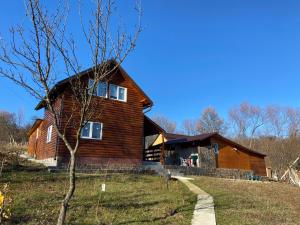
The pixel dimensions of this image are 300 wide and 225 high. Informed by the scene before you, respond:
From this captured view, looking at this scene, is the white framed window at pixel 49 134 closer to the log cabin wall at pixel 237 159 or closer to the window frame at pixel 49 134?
the window frame at pixel 49 134

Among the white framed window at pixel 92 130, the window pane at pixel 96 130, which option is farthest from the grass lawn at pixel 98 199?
the window pane at pixel 96 130

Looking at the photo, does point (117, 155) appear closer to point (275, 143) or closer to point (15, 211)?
point (15, 211)

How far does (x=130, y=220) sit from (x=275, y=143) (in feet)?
163

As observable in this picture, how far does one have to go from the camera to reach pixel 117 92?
23.6 metres

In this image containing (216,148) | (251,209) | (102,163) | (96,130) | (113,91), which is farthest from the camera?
(216,148)

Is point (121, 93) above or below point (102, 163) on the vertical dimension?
above

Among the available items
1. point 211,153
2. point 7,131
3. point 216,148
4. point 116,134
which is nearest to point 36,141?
point 116,134

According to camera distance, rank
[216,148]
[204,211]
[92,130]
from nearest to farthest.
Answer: [204,211] → [92,130] → [216,148]

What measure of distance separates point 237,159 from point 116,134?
1634 cm

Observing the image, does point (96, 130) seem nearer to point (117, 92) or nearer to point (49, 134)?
point (117, 92)

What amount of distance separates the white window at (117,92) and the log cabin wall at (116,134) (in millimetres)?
272

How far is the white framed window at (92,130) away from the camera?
2120cm

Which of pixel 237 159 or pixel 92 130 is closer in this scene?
pixel 92 130

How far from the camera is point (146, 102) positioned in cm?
2477
